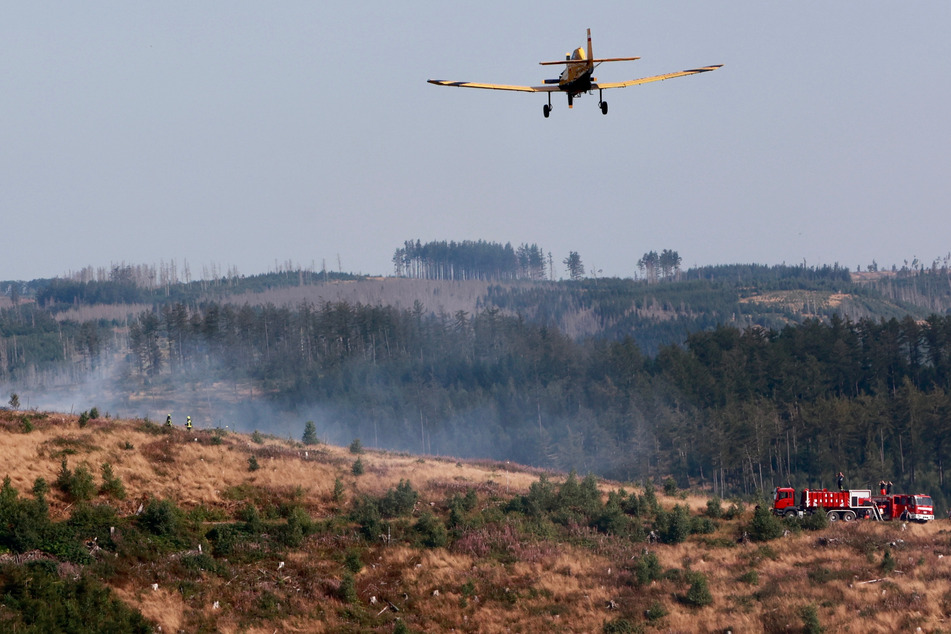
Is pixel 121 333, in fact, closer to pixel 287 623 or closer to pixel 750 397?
pixel 750 397

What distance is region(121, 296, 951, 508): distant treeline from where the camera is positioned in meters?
94.2

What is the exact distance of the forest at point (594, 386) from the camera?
94.4 metres

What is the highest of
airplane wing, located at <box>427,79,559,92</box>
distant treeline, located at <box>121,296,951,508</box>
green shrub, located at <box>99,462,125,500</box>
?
airplane wing, located at <box>427,79,559,92</box>

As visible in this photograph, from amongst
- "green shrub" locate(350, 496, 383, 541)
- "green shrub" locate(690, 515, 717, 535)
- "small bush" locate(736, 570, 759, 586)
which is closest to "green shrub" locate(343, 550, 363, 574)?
"green shrub" locate(350, 496, 383, 541)

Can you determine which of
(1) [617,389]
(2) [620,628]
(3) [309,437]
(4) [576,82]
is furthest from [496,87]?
(1) [617,389]

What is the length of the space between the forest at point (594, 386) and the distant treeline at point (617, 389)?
9.1 inches

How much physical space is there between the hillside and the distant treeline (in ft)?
140

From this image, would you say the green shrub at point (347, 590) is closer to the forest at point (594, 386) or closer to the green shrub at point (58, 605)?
the green shrub at point (58, 605)

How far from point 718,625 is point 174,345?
13996 cm

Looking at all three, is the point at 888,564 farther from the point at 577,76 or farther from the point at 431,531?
the point at 577,76

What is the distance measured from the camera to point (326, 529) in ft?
143

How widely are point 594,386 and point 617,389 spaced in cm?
422

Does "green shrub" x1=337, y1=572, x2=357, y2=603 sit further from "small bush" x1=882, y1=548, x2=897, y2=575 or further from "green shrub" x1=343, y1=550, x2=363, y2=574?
"small bush" x1=882, y1=548, x2=897, y2=575

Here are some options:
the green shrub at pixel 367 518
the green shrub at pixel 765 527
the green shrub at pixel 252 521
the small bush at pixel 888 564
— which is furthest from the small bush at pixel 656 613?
the green shrub at pixel 252 521
